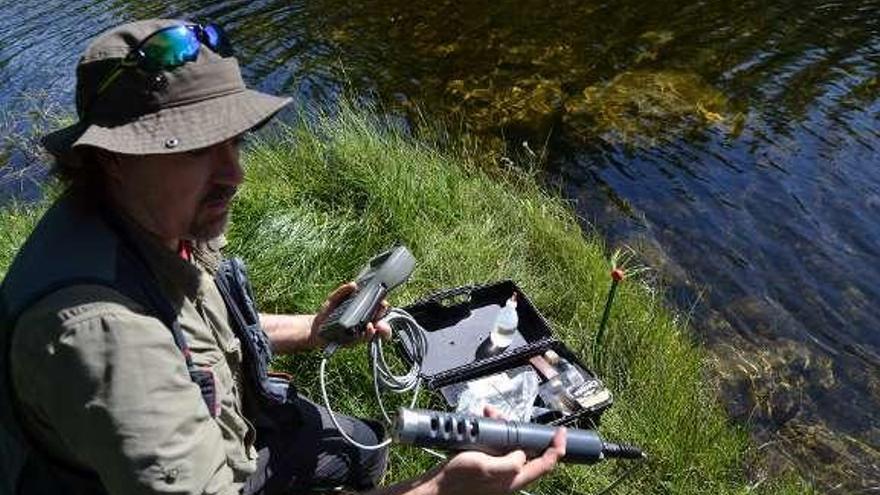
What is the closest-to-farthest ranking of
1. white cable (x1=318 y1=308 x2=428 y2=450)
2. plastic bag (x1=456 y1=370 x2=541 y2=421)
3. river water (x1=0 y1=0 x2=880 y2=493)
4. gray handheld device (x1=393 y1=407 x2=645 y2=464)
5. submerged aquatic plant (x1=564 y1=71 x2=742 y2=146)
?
gray handheld device (x1=393 y1=407 x2=645 y2=464) → white cable (x1=318 y1=308 x2=428 y2=450) → plastic bag (x1=456 y1=370 x2=541 y2=421) → river water (x1=0 y1=0 x2=880 y2=493) → submerged aquatic plant (x1=564 y1=71 x2=742 y2=146)

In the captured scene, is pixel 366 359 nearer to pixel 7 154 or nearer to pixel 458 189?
pixel 458 189

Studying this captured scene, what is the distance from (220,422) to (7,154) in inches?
293

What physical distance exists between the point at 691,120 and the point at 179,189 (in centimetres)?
718

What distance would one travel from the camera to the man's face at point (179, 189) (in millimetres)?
2102

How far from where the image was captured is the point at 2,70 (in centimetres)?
1084

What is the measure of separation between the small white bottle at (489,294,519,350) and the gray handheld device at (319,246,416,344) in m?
0.99

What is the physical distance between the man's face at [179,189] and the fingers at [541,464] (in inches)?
48.1

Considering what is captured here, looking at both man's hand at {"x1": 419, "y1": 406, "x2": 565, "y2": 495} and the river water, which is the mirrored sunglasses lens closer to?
man's hand at {"x1": 419, "y1": 406, "x2": 565, "y2": 495}

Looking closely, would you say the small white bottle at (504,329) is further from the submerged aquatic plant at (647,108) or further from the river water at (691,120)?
the submerged aquatic plant at (647,108)

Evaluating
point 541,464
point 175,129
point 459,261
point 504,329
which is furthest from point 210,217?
point 459,261

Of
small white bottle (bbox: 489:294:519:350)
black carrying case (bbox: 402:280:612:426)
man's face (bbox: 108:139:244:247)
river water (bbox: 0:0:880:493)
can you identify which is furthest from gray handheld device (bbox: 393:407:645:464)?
river water (bbox: 0:0:880:493)

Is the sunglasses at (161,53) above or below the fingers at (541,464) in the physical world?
above

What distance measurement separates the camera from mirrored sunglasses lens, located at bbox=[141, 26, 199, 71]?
2082mm

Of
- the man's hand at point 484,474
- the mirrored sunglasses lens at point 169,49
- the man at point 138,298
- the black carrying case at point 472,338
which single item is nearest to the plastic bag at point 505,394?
the black carrying case at point 472,338
